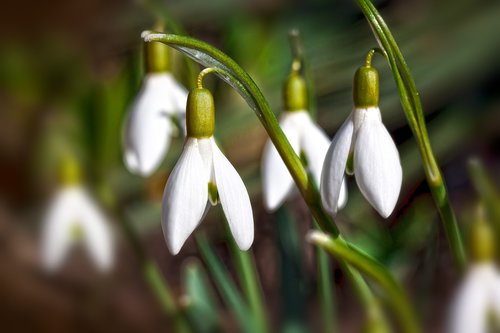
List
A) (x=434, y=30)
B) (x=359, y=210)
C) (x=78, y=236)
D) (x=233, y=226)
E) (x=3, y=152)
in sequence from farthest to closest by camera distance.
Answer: (x=3, y=152) < (x=434, y=30) < (x=359, y=210) < (x=78, y=236) < (x=233, y=226)

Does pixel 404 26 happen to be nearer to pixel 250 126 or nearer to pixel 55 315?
pixel 250 126

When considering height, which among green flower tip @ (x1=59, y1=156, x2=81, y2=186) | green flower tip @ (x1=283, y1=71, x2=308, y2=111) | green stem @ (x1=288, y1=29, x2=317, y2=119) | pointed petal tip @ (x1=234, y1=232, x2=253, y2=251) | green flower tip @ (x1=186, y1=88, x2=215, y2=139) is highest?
green stem @ (x1=288, y1=29, x2=317, y2=119)

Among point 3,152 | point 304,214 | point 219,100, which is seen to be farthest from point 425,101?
point 3,152

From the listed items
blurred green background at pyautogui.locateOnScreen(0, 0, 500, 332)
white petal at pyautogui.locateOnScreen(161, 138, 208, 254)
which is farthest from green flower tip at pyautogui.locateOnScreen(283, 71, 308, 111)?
blurred green background at pyautogui.locateOnScreen(0, 0, 500, 332)

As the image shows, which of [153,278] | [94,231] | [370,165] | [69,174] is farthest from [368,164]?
[69,174]

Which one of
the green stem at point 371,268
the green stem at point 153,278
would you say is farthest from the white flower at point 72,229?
the green stem at point 371,268

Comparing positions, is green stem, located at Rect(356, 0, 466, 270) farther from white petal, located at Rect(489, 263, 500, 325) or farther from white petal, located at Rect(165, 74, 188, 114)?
white petal, located at Rect(165, 74, 188, 114)

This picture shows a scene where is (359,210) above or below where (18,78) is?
below
